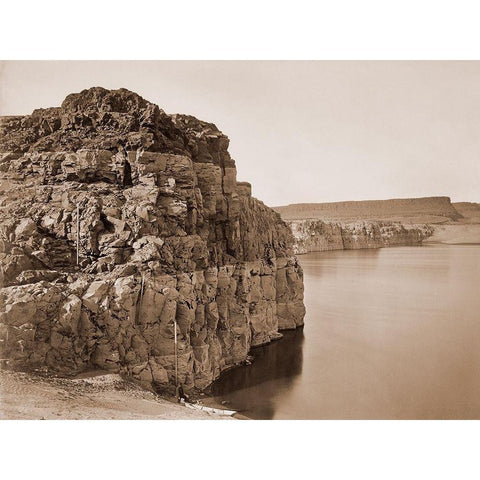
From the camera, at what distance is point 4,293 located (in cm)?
762

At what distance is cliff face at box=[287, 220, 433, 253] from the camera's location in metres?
13.9

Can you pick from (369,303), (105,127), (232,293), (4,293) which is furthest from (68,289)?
(369,303)

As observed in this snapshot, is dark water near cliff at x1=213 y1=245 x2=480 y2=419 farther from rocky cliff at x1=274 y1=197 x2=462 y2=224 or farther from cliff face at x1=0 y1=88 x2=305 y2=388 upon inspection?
cliff face at x1=0 y1=88 x2=305 y2=388

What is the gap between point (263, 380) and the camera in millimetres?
10336

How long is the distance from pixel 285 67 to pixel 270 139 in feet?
5.55

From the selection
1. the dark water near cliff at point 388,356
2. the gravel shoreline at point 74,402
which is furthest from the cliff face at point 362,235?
the gravel shoreline at point 74,402

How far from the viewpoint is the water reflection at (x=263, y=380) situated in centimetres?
898

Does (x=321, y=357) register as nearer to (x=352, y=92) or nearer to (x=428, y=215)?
(x=428, y=215)

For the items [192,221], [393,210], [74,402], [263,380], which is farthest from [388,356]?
[74,402]

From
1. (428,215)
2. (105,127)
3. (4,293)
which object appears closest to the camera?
(4,293)

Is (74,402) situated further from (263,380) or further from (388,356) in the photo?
(388,356)

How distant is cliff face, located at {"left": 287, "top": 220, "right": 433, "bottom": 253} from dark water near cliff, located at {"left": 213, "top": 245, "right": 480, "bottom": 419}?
22.8 inches

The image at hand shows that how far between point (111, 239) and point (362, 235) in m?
12.8

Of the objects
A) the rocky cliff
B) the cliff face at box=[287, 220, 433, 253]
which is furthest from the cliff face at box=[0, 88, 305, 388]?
the cliff face at box=[287, 220, 433, 253]
